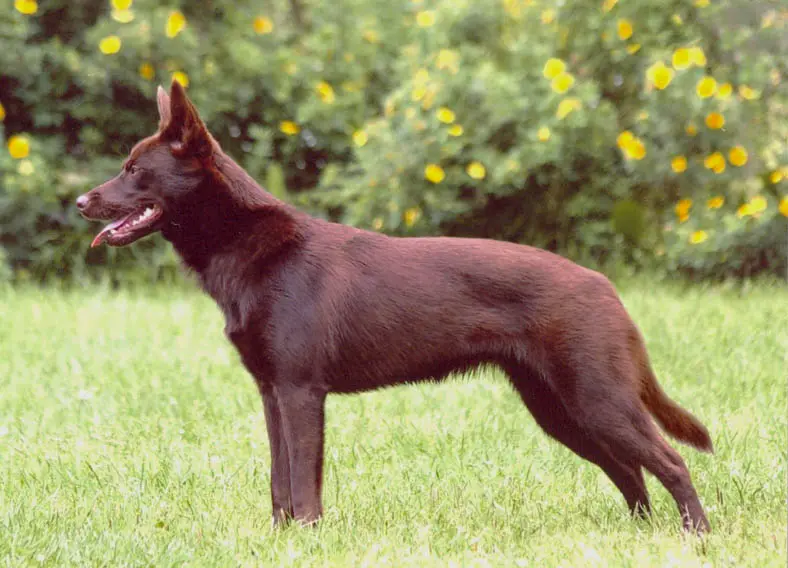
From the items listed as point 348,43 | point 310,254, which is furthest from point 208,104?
point 310,254

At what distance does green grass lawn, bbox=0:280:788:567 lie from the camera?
12.0 ft

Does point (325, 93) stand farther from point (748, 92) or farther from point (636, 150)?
point (748, 92)

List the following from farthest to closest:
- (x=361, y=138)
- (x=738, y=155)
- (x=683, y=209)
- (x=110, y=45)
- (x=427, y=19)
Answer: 1. (x=110, y=45)
2. (x=427, y=19)
3. (x=361, y=138)
4. (x=683, y=209)
5. (x=738, y=155)

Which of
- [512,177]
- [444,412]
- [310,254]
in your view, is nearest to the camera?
[310,254]

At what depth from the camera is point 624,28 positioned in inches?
308

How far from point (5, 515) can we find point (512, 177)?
15.5 feet

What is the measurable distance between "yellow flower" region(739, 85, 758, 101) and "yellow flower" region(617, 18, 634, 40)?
2.77ft

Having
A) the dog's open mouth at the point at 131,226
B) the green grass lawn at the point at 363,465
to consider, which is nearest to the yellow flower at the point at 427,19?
the green grass lawn at the point at 363,465

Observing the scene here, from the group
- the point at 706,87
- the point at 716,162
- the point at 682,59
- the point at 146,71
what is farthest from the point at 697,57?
the point at 146,71

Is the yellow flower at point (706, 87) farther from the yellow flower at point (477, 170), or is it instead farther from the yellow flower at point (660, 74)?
the yellow flower at point (477, 170)

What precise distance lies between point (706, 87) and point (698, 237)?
0.96m

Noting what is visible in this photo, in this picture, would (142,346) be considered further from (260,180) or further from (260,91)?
(260,91)

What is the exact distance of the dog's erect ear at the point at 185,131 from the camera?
3.93 m

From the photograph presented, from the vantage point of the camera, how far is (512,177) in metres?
7.86
